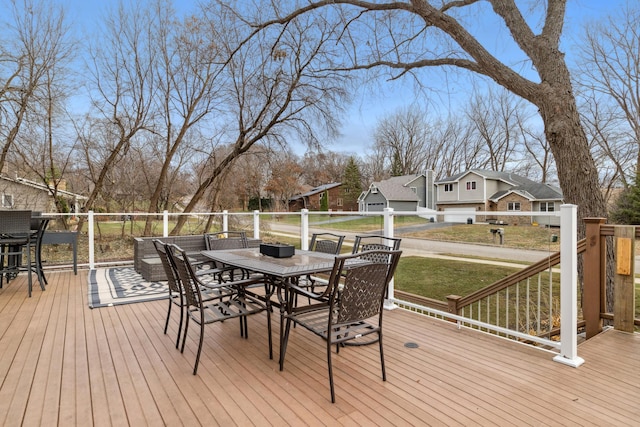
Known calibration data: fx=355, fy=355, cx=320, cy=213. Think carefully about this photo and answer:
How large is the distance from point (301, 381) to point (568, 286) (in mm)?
2050

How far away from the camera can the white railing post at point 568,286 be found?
8.39 feet

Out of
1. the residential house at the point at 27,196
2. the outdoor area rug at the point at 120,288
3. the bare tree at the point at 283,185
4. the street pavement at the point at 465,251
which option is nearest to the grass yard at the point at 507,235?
the street pavement at the point at 465,251

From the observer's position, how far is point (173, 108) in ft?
34.9

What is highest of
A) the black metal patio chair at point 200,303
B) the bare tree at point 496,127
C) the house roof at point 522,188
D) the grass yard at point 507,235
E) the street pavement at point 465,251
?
the bare tree at point 496,127

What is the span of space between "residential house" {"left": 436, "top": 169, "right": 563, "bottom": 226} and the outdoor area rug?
58.8 ft

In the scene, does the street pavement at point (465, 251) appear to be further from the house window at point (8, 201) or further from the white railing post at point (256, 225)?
the house window at point (8, 201)

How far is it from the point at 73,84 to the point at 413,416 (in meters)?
11.2

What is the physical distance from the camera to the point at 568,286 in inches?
103

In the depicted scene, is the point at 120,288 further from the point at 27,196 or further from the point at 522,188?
the point at 522,188

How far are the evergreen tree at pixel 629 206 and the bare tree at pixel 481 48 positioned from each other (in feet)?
46.6

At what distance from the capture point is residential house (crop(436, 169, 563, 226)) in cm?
2175

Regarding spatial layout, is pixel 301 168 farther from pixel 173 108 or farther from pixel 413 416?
pixel 413 416

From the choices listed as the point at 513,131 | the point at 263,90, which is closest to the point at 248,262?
the point at 263,90

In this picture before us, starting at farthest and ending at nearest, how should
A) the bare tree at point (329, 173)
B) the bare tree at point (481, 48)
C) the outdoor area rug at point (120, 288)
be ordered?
1. the bare tree at point (329, 173)
2. the bare tree at point (481, 48)
3. the outdoor area rug at point (120, 288)
